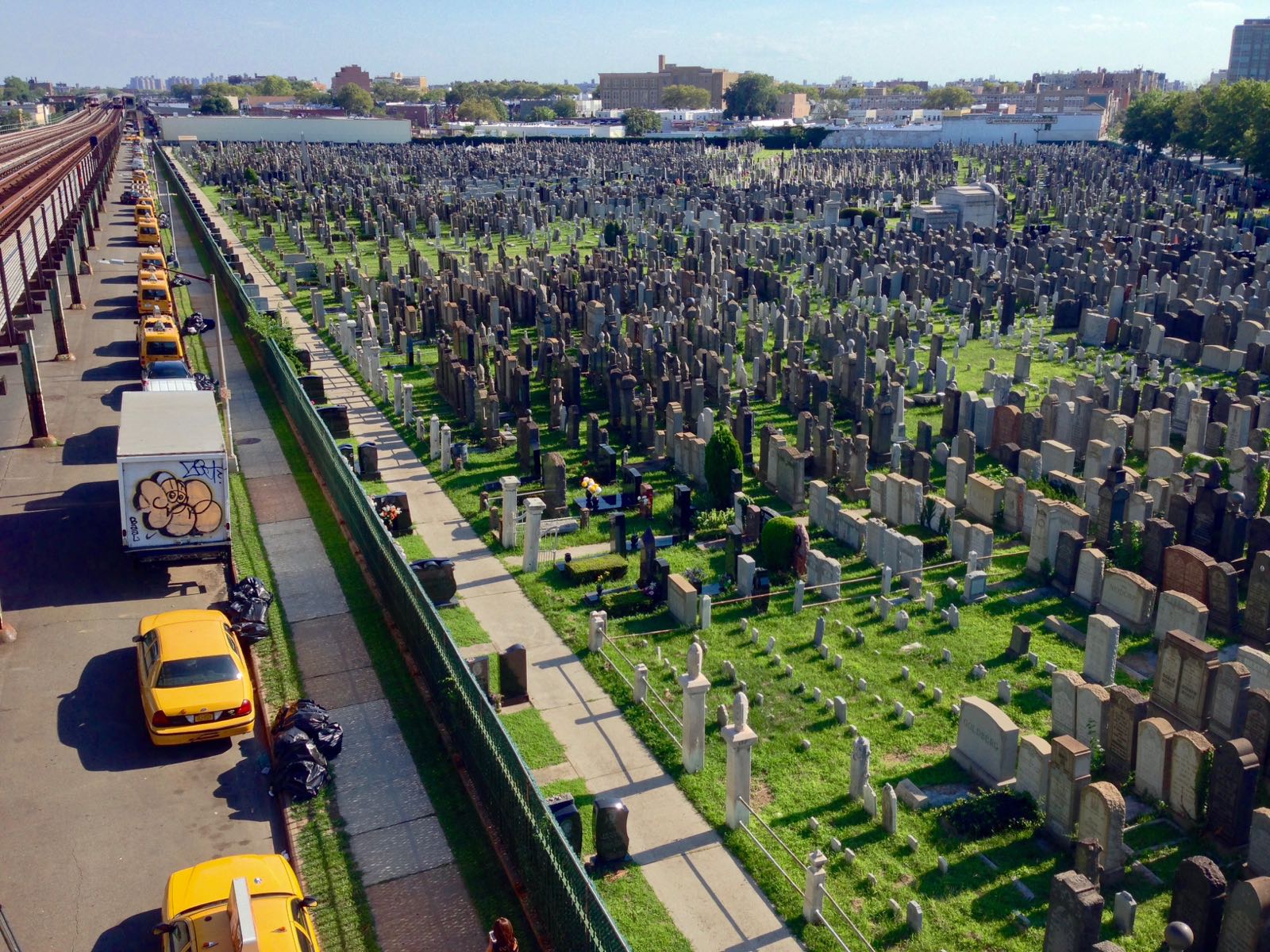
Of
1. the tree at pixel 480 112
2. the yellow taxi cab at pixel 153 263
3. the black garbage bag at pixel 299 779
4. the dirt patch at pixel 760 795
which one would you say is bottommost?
the dirt patch at pixel 760 795

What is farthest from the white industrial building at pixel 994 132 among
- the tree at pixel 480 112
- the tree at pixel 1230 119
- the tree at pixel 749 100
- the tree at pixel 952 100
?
the tree at pixel 952 100

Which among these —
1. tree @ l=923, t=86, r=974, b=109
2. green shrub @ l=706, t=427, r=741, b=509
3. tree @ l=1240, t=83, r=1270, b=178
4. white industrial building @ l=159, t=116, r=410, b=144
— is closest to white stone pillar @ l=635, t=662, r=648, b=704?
green shrub @ l=706, t=427, r=741, b=509

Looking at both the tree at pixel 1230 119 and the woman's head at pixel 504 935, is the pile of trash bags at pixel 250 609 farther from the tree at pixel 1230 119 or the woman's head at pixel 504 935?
the tree at pixel 1230 119

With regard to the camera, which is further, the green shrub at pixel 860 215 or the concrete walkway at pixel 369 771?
the green shrub at pixel 860 215

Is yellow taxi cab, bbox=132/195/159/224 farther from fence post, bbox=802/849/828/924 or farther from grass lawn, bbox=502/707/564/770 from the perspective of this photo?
fence post, bbox=802/849/828/924

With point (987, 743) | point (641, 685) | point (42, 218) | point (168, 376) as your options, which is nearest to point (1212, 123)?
point (42, 218)

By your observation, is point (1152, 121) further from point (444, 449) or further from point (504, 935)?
point (504, 935)
